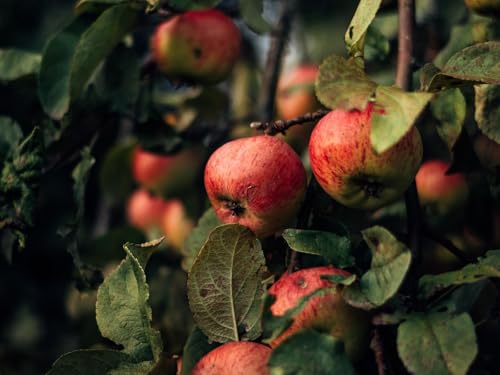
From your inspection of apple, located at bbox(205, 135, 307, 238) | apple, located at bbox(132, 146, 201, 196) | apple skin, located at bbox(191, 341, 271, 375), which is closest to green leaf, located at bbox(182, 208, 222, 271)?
apple, located at bbox(205, 135, 307, 238)

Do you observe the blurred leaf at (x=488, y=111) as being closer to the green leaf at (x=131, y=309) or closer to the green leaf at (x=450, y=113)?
the green leaf at (x=450, y=113)

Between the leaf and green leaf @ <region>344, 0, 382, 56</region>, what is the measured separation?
7.3 inches

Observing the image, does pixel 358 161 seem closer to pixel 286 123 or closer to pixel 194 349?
pixel 286 123

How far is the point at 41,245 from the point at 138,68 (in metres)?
1.23

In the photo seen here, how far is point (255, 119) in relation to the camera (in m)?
1.44

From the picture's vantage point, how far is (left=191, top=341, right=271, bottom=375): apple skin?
0.73 metres

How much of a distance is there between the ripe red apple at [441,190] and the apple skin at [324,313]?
1.43ft

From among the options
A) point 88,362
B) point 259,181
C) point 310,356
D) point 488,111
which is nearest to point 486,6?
point 488,111

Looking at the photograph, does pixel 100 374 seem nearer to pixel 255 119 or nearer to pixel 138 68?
pixel 138 68

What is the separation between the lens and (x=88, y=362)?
78 centimetres

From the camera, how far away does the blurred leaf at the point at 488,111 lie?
87 centimetres

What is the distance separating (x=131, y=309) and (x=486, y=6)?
1.76 ft

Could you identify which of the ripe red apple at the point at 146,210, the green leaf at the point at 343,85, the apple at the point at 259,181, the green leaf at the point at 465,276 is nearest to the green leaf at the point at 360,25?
the green leaf at the point at 343,85

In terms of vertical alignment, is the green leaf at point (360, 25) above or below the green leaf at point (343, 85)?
above
